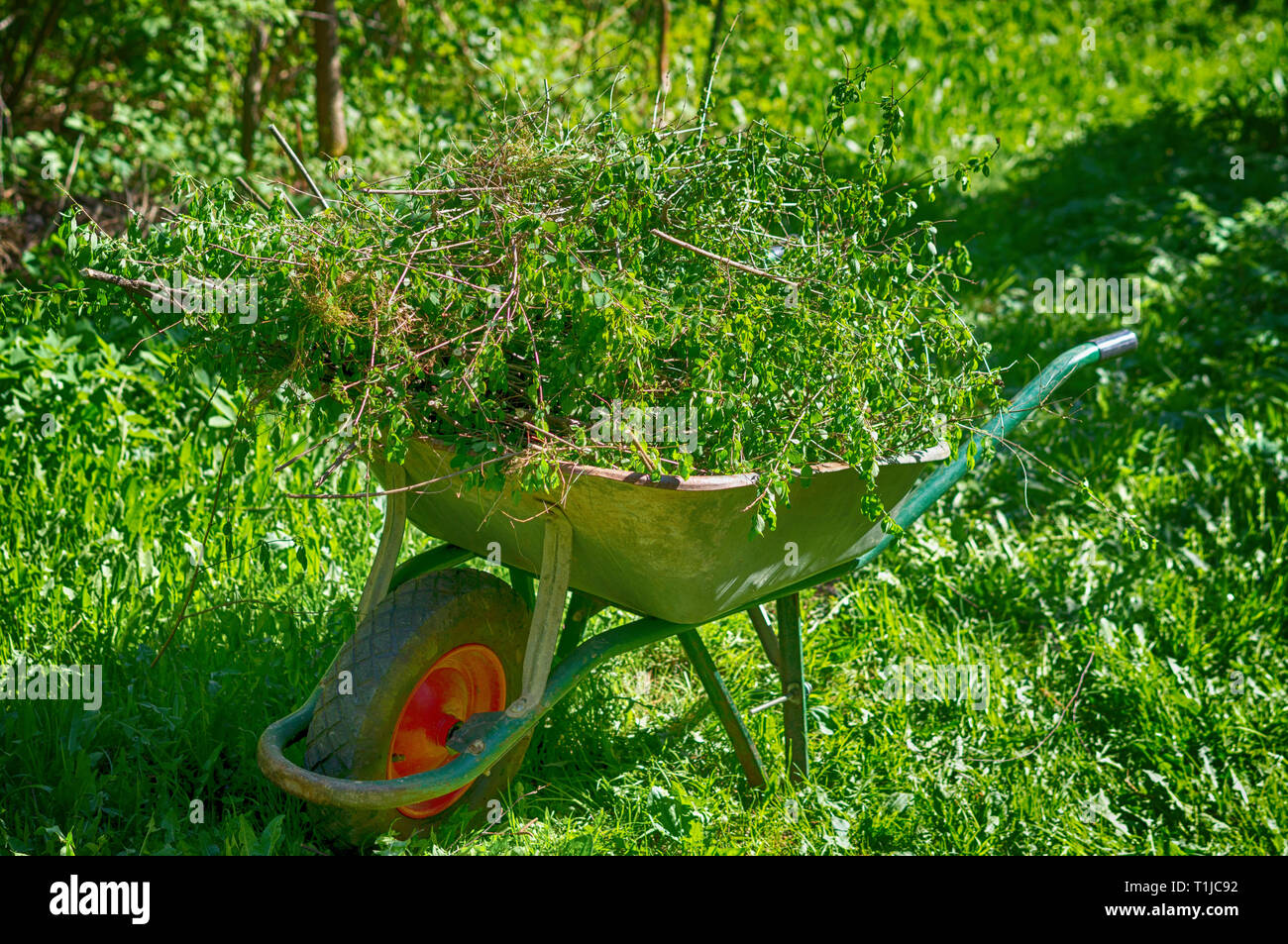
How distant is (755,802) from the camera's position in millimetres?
2713

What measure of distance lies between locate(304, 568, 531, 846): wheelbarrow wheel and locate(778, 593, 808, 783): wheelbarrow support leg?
1.96 ft

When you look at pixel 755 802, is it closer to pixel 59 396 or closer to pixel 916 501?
pixel 916 501

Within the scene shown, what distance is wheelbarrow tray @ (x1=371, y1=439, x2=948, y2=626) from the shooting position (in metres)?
1.94

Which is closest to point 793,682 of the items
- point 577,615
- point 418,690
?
point 577,615

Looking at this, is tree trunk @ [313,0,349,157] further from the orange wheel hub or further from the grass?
the orange wheel hub

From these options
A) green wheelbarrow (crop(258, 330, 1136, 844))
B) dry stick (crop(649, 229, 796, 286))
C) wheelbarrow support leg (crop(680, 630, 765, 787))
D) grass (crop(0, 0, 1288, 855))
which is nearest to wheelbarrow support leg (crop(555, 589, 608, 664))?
green wheelbarrow (crop(258, 330, 1136, 844))

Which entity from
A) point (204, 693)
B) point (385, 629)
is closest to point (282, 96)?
point (204, 693)

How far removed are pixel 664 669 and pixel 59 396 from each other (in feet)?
6.55

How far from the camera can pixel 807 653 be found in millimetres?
3232

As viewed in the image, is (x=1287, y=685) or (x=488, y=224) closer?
(x=488, y=224)

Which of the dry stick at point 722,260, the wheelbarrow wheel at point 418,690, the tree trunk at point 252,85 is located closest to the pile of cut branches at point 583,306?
the dry stick at point 722,260

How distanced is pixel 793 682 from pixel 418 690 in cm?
85

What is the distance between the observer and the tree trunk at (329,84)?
472 cm

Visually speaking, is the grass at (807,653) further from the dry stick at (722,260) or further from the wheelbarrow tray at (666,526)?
the dry stick at (722,260)
